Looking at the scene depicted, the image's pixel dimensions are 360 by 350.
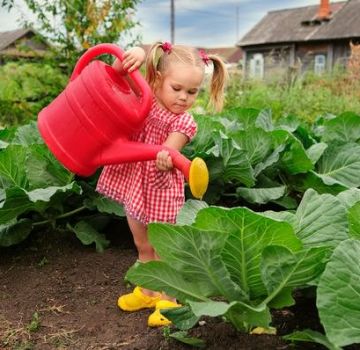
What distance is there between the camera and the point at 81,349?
2.34 m

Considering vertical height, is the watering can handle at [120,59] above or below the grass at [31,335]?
above

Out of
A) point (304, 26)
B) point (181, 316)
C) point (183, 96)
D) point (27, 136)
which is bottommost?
point (304, 26)

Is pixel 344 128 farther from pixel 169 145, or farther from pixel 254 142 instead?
pixel 169 145

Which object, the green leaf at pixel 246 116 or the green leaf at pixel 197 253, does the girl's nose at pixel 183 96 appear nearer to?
the green leaf at pixel 197 253

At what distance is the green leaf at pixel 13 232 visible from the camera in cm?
328

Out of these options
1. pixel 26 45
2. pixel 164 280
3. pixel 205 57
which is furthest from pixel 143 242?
pixel 26 45

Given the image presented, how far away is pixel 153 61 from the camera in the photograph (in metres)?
2.58

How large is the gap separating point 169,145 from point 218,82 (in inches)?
18.9

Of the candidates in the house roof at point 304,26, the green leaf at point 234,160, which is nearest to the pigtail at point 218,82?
the green leaf at point 234,160

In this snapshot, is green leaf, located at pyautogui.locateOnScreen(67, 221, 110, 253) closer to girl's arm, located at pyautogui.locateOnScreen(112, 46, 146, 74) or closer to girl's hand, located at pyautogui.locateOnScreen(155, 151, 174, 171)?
girl's hand, located at pyautogui.locateOnScreen(155, 151, 174, 171)

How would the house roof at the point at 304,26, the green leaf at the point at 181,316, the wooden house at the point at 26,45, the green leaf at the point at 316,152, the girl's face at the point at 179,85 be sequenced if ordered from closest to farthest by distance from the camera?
the green leaf at the point at 181,316 < the girl's face at the point at 179,85 < the green leaf at the point at 316,152 < the wooden house at the point at 26,45 < the house roof at the point at 304,26

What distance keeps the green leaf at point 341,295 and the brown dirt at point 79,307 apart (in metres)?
0.31

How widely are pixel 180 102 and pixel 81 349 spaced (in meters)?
1.07

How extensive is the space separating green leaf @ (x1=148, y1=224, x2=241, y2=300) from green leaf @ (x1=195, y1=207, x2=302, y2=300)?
6 centimetres
